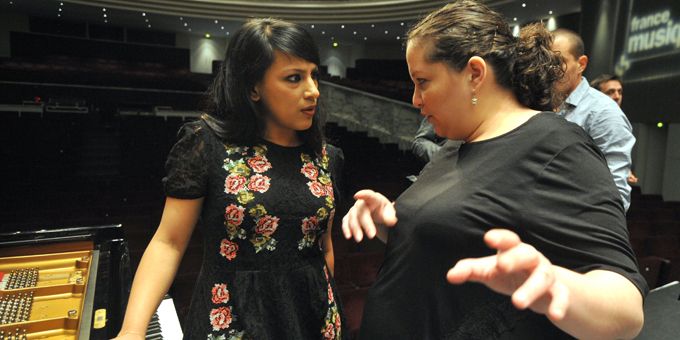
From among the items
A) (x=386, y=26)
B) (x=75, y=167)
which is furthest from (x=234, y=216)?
(x=386, y=26)

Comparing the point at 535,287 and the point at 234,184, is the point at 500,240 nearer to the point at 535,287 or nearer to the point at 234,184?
the point at 535,287

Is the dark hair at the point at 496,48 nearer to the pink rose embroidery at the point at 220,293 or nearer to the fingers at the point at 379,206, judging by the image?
the fingers at the point at 379,206

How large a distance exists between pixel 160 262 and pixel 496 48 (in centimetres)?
93

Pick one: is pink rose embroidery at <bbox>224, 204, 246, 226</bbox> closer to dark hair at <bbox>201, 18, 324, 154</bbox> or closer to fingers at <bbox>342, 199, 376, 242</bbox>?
dark hair at <bbox>201, 18, 324, 154</bbox>

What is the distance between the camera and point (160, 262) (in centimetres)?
114

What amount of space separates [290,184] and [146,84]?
9888 millimetres

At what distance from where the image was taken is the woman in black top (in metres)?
0.69

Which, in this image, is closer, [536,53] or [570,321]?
[570,321]

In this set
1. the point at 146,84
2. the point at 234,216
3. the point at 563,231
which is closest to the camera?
the point at 563,231

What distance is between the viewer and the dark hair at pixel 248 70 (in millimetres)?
1213

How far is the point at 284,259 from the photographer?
121 centimetres

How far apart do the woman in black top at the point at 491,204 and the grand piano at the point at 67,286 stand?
0.67m

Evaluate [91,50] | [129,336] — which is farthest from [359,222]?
[91,50]

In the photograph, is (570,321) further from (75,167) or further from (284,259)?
(75,167)
